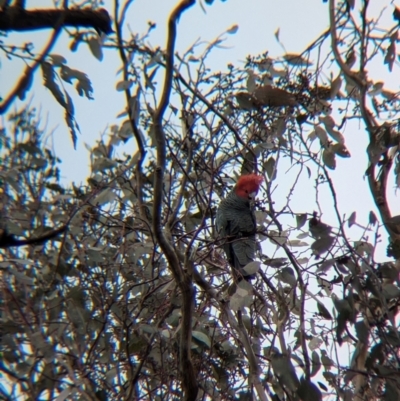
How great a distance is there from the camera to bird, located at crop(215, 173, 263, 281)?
3.90 meters

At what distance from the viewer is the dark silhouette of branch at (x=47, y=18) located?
4.10 feet

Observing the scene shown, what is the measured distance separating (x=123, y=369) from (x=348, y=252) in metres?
1.62

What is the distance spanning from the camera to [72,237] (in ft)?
11.5

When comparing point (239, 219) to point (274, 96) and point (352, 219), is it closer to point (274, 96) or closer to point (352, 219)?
point (274, 96)

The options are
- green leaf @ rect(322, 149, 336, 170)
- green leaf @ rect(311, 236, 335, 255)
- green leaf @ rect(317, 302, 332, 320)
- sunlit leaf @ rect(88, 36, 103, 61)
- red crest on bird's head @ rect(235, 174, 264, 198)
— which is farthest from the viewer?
red crest on bird's head @ rect(235, 174, 264, 198)

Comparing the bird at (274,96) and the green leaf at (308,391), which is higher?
the bird at (274,96)

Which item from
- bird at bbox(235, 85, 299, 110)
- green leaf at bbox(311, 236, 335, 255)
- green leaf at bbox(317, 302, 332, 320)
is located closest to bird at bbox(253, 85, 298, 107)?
bird at bbox(235, 85, 299, 110)

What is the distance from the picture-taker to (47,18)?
51.6 inches

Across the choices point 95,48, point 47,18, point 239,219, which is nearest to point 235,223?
point 239,219

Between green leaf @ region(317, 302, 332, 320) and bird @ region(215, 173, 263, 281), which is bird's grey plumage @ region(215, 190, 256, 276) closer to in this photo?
bird @ region(215, 173, 263, 281)

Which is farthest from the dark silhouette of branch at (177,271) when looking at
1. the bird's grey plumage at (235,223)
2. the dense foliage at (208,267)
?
the bird's grey plumage at (235,223)

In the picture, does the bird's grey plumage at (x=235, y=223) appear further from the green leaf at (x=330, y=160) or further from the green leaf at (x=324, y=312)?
the green leaf at (x=324, y=312)

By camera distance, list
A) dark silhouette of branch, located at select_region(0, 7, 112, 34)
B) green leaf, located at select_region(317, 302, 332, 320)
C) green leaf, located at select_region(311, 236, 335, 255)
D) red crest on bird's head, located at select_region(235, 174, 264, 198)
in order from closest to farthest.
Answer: dark silhouette of branch, located at select_region(0, 7, 112, 34), green leaf, located at select_region(311, 236, 335, 255), green leaf, located at select_region(317, 302, 332, 320), red crest on bird's head, located at select_region(235, 174, 264, 198)

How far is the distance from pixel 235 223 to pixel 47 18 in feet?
9.42
